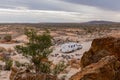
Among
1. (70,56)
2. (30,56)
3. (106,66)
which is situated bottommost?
(70,56)

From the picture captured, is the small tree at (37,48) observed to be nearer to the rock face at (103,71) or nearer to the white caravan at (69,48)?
the rock face at (103,71)

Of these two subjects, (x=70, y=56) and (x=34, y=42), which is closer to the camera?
(x=34, y=42)

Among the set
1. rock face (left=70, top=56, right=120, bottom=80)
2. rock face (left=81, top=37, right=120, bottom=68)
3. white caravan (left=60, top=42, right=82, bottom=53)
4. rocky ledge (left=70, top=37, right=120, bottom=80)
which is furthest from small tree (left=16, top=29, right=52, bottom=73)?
white caravan (left=60, top=42, right=82, bottom=53)

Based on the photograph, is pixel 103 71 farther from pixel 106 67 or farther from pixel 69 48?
pixel 69 48

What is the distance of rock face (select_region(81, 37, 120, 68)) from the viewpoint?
1559cm

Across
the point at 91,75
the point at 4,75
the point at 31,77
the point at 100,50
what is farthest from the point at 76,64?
the point at 91,75

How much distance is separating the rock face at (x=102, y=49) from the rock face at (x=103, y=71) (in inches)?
104

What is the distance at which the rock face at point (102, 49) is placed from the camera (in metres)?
15.6

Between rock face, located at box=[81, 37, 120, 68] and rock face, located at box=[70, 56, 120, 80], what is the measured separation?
263 cm

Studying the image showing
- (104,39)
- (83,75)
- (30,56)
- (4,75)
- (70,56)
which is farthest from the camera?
(70,56)

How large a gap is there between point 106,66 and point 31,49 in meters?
12.3

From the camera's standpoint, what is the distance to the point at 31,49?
78.9ft

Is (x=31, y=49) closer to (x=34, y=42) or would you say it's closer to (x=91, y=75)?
(x=34, y=42)

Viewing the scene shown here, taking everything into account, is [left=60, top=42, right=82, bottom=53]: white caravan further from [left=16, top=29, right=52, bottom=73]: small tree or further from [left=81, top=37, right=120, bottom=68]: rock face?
[left=81, top=37, right=120, bottom=68]: rock face
